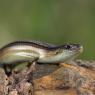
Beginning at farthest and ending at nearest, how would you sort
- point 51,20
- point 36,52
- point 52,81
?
point 51,20
point 36,52
point 52,81

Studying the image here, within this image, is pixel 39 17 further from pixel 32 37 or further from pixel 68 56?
pixel 68 56

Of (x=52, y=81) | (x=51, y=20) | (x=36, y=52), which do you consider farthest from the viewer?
(x=51, y=20)

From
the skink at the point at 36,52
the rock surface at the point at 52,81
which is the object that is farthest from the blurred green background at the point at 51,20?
the rock surface at the point at 52,81

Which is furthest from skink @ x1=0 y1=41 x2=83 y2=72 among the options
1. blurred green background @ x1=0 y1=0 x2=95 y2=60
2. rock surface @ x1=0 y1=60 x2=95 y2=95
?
blurred green background @ x1=0 y1=0 x2=95 y2=60

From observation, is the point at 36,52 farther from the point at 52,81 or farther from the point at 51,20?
the point at 51,20

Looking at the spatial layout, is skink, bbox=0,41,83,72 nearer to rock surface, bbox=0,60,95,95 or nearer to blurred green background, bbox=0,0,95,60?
rock surface, bbox=0,60,95,95

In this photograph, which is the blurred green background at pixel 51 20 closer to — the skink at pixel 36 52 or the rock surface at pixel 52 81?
the skink at pixel 36 52

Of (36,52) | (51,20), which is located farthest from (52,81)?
(51,20)

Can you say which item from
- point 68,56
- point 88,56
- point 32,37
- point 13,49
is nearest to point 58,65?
point 68,56
